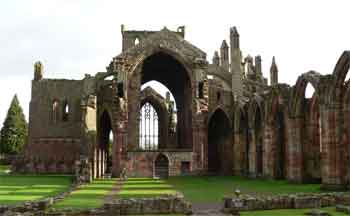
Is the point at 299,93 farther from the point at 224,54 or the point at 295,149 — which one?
the point at 224,54

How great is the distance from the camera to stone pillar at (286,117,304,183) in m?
28.7

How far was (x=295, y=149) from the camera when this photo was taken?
28859 millimetres

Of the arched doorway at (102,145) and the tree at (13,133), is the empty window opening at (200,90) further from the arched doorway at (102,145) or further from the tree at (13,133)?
the tree at (13,133)

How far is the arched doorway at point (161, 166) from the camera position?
4019 centimetres

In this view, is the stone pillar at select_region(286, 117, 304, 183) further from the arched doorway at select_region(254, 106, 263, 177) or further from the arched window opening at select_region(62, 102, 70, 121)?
the arched window opening at select_region(62, 102, 70, 121)

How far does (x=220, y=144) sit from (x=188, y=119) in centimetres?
469

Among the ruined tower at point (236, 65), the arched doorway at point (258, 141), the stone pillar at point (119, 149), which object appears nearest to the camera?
Answer: the arched doorway at point (258, 141)

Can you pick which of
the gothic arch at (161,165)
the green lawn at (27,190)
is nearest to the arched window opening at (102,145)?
the gothic arch at (161,165)

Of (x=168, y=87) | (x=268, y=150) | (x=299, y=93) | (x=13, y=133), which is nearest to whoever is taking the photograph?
(x=299, y=93)

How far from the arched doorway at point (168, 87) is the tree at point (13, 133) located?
30689 mm

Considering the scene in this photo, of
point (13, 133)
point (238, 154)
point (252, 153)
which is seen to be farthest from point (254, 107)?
point (13, 133)

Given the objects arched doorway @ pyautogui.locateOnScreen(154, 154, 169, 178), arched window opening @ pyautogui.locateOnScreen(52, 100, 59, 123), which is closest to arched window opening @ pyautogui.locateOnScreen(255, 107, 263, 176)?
arched doorway @ pyautogui.locateOnScreen(154, 154, 169, 178)

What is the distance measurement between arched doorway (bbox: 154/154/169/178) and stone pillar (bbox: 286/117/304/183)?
13525 millimetres

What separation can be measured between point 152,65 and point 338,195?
3252 centimetres
